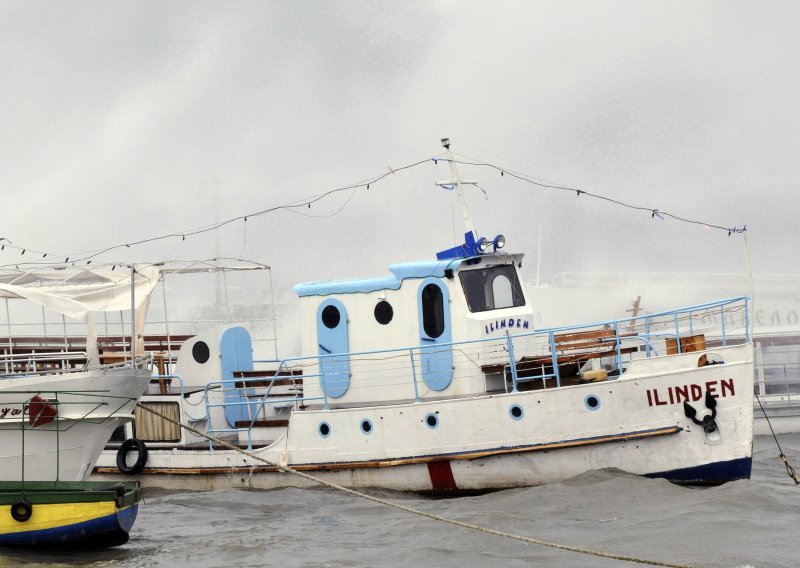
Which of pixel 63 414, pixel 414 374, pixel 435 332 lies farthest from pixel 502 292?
pixel 63 414

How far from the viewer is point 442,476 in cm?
1683

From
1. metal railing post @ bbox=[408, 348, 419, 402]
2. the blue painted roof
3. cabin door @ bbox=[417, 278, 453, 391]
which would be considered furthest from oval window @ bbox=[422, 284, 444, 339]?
metal railing post @ bbox=[408, 348, 419, 402]

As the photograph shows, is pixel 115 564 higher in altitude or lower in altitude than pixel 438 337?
lower

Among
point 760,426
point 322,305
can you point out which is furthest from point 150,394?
point 760,426

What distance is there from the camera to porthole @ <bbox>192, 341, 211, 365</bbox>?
64.8 ft

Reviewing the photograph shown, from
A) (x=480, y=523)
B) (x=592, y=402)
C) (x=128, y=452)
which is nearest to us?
(x=480, y=523)

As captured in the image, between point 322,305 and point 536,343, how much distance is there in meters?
4.07

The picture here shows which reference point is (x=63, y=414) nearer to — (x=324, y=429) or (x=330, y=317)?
(x=324, y=429)

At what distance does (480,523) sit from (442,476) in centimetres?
253

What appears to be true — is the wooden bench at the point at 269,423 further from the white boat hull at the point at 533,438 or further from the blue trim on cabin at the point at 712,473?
the blue trim on cabin at the point at 712,473

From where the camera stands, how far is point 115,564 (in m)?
12.9

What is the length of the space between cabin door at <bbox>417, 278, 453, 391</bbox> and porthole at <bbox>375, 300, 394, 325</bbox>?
586 millimetres

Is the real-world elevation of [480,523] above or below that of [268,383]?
below

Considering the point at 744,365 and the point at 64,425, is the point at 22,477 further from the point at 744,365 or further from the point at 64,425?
the point at 744,365
